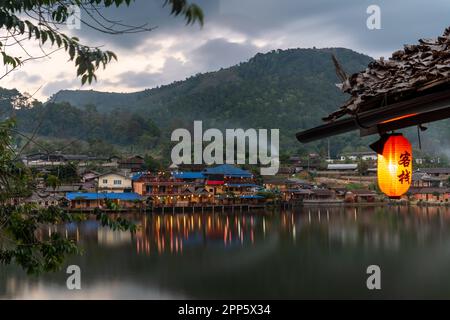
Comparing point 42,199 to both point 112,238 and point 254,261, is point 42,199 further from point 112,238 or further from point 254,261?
point 112,238

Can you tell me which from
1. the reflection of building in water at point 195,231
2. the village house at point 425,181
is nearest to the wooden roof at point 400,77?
the reflection of building in water at point 195,231

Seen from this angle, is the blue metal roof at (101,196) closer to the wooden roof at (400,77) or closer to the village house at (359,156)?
the wooden roof at (400,77)

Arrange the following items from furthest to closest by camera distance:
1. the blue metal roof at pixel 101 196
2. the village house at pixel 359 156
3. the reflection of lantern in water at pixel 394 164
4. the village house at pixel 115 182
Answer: the village house at pixel 359 156 < the village house at pixel 115 182 < the blue metal roof at pixel 101 196 < the reflection of lantern in water at pixel 394 164

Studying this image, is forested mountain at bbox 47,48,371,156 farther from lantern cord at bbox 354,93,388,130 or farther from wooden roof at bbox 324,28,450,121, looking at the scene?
lantern cord at bbox 354,93,388,130

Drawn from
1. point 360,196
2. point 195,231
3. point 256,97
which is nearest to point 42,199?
point 195,231

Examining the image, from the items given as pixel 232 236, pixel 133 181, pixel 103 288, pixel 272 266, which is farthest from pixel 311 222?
pixel 103 288

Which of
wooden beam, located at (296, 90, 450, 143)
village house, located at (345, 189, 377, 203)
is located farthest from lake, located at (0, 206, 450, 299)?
village house, located at (345, 189, 377, 203)
